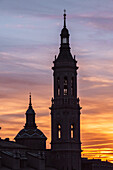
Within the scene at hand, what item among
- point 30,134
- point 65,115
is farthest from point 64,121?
point 30,134

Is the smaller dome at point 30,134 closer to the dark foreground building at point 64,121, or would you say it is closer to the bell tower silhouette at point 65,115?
the dark foreground building at point 64,121

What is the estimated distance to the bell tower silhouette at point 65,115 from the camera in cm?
14488

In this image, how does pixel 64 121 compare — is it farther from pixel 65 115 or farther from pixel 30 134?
pixel 30 134

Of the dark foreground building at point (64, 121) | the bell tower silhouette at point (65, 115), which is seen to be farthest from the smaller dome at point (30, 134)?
the bell tower silhouette at point (65, 115)

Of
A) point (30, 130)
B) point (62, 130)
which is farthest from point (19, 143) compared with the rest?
point (62, 130)

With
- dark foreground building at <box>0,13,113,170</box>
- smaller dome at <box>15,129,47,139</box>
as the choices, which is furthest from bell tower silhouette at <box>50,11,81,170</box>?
smaller dome at <box>15,129,47,139</box>

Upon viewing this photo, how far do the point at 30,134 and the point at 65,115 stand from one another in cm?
1418

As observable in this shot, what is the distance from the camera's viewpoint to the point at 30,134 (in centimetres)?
15538

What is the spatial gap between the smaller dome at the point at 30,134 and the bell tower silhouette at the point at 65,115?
953 cm

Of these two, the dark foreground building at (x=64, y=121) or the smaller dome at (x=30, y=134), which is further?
the smaller dome at (x=30, y=134)

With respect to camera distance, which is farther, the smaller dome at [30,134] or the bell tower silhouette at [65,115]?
the smaller dome at [30,134]

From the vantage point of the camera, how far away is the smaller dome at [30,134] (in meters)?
155

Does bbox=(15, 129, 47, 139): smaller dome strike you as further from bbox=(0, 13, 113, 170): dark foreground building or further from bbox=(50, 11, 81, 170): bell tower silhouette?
bbox=(50, 11, 81, 170): bell tower silhouette

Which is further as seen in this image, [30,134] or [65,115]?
[30,134]
